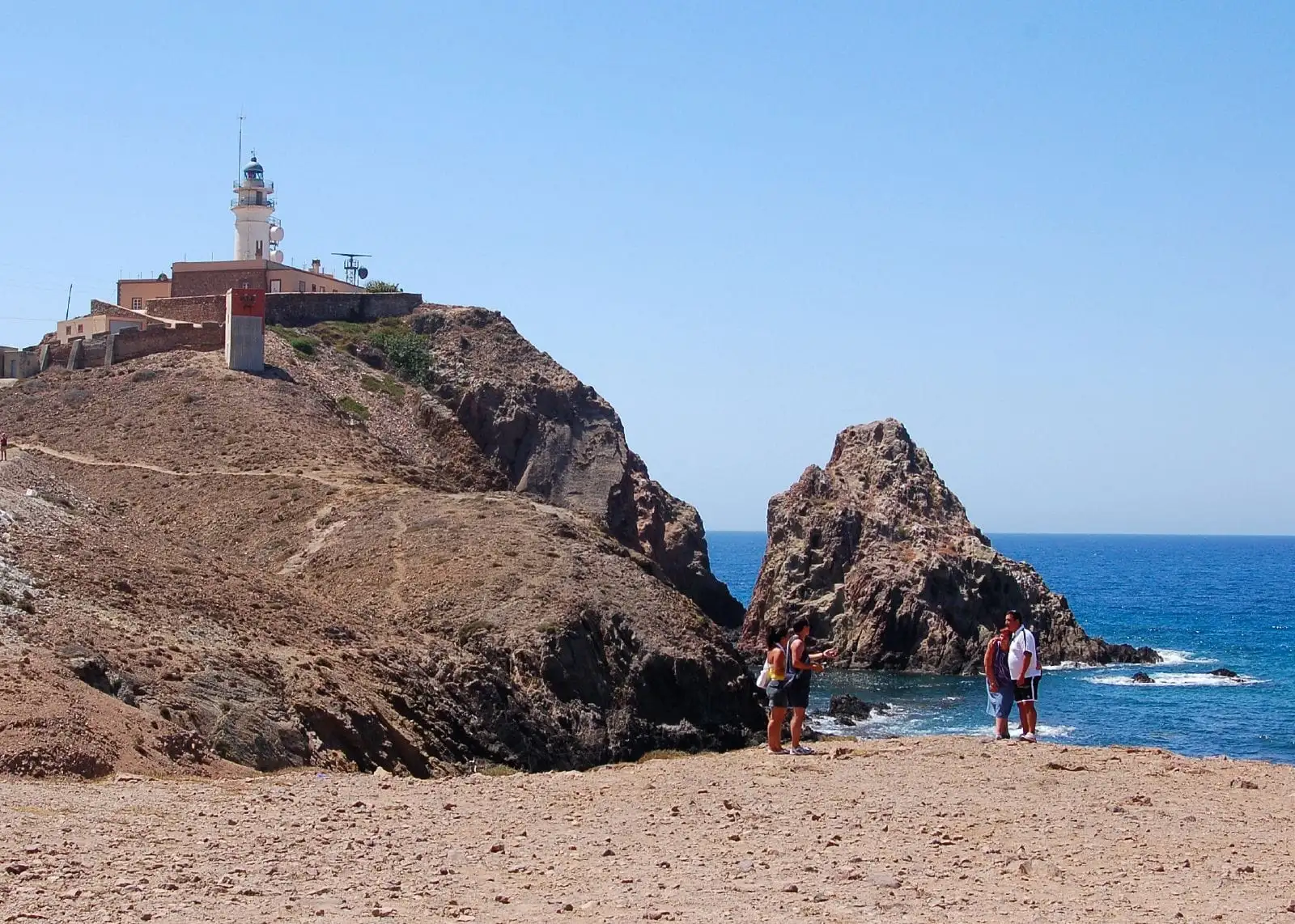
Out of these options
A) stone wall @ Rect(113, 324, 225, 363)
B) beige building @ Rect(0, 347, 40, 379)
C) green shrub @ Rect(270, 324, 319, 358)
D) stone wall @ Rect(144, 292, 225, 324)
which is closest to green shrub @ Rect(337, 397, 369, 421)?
green shrub @ Rect(270, 324, 319, 358)

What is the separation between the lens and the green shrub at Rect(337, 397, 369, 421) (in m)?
64.1

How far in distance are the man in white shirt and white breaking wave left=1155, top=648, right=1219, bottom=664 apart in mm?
58787

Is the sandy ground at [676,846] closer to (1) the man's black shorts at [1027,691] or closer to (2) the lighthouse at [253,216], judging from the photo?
(1) the man's black shorts at [1027,691]

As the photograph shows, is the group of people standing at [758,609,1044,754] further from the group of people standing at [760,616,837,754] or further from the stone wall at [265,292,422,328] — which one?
the stone wall at [265,292,422,328]

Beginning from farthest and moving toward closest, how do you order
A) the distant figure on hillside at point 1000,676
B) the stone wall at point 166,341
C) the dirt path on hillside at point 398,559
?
the stone wall at point 166,341 < the dirt path on hillside at point 398,559 < the distant figure on hillside at point 1000,676

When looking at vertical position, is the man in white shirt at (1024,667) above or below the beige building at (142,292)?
below

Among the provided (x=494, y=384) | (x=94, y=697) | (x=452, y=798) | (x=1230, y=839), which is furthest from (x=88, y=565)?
(x=494, y=384)

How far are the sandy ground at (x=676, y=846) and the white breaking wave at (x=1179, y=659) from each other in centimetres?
6094

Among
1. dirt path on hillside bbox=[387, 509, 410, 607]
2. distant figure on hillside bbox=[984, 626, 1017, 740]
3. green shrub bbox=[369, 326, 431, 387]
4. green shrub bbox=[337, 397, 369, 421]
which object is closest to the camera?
distant figure on hillside bbox=[984, 626, 1017, 740]

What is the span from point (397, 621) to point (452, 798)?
63.5ft

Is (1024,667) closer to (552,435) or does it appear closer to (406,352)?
(552,435)

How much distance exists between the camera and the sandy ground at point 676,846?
1183 centimetres

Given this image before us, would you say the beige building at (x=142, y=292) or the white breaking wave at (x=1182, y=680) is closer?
the white breaking wave at (x=1182, y=680)

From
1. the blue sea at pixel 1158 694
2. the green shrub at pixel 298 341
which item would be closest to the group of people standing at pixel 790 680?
the blue sea at pixel 1158 694
